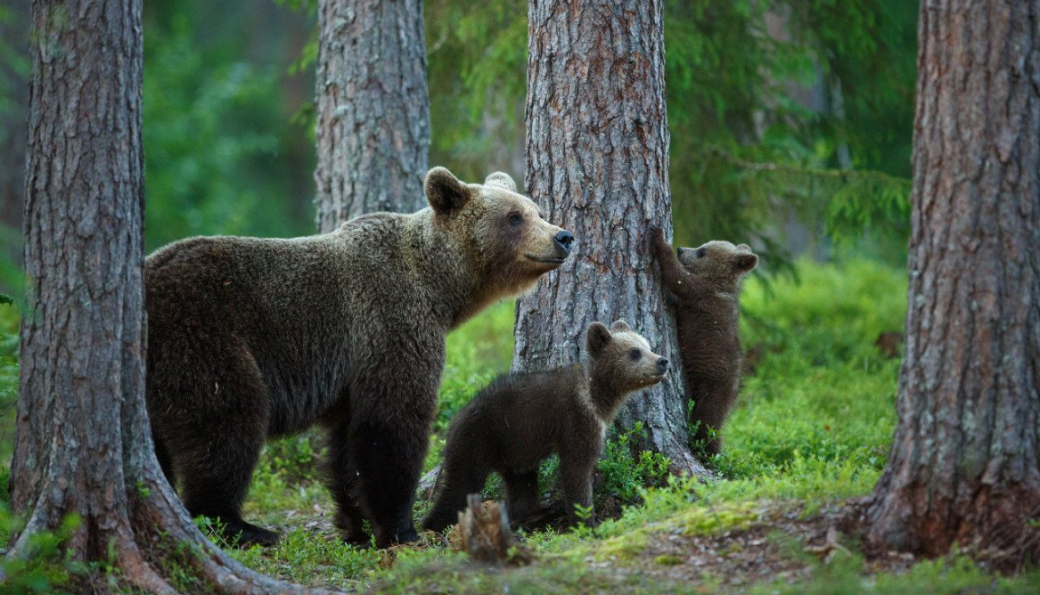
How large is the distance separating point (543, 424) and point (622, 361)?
2.25 ft

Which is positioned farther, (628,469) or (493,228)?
(493,228)

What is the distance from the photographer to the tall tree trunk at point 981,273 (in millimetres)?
4992

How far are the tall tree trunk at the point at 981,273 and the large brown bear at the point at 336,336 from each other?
2699mm

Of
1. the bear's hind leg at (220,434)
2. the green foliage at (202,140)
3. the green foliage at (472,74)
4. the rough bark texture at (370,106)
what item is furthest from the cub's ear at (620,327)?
the green foliage at (202,140)

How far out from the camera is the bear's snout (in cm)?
716

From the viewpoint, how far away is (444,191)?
7672mm

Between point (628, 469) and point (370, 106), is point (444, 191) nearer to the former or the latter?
point (628, 469)

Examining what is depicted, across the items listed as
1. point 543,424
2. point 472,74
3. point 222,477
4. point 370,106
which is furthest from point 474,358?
point 222,477

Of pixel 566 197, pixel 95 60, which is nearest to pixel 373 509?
pixel 566 197

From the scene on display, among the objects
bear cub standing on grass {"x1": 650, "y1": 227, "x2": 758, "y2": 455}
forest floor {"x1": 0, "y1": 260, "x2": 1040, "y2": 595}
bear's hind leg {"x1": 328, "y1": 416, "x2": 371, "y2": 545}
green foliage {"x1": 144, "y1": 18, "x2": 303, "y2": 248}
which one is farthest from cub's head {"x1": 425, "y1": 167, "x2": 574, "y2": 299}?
green foliage {"x1": 144, "y1": 18, "x2": 303, "y2": 248}

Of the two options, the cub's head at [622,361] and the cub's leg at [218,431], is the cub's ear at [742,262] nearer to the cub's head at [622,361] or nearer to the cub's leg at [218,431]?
the cub's head at [622,361]

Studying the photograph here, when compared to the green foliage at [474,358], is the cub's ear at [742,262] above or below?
above

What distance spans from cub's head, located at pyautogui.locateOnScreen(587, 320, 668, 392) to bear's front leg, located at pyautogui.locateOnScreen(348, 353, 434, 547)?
1171mm

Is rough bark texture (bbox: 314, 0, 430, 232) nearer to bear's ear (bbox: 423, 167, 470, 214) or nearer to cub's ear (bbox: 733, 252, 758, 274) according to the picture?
bear's ear (bbox: 423, 167, 470, 214)
